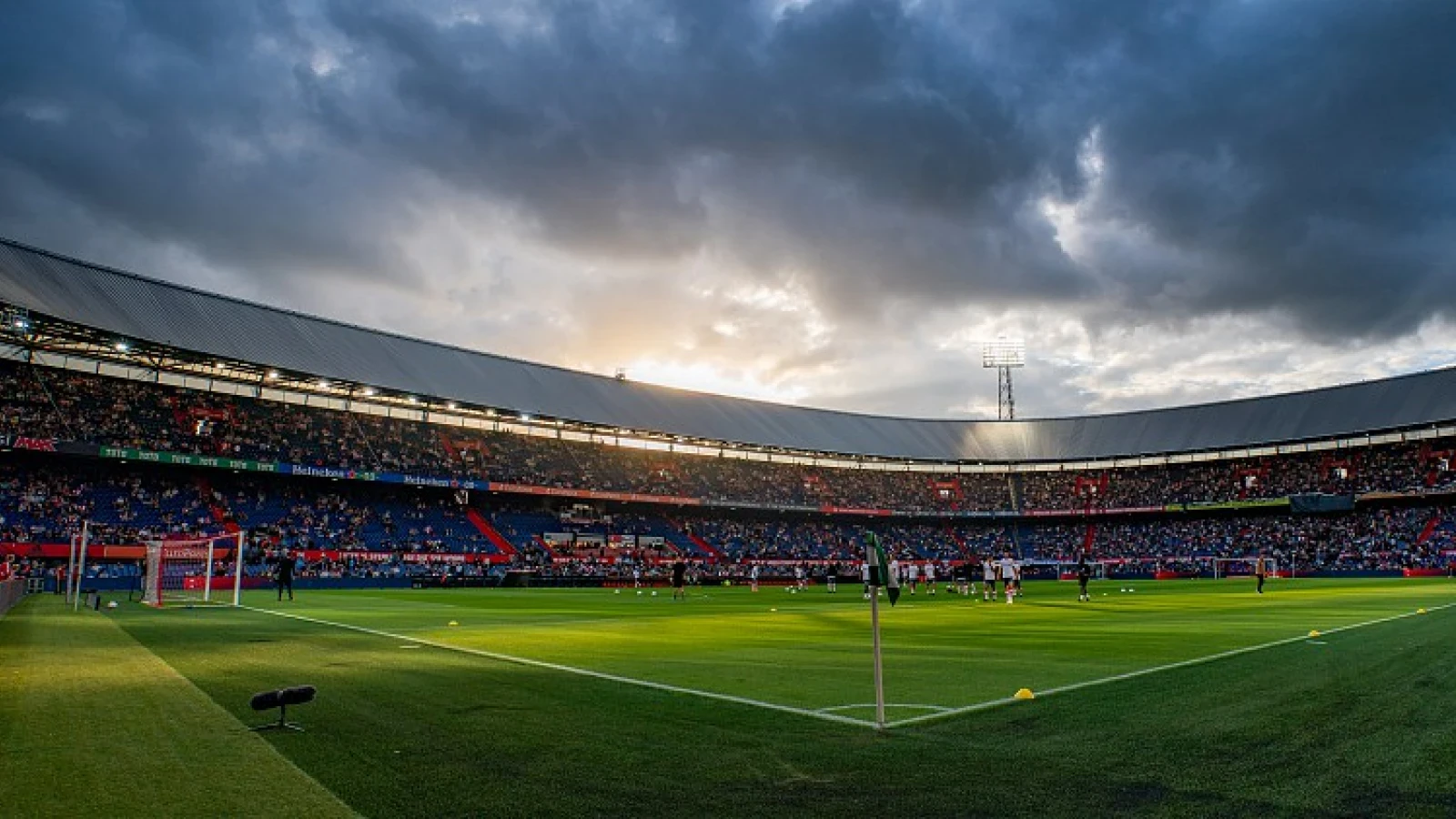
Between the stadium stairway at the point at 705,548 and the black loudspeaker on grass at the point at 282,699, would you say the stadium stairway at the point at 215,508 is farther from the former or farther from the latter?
the black loudspeaker on grass at the point at 282,699

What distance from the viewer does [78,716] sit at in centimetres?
909

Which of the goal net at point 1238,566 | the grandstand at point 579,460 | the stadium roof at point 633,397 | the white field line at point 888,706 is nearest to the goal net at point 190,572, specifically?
the grandstand at point 579,460

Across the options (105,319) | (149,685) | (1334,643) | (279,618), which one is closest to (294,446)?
(105,319)

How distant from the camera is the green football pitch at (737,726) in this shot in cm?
595

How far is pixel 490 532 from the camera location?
65.1m

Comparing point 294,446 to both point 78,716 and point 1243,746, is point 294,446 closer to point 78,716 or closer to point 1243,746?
point 78,716

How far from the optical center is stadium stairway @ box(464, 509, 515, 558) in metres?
63.6

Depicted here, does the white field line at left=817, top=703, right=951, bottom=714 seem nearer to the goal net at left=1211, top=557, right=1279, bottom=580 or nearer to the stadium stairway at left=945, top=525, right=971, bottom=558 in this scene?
the goal net at left=1211, top=557, right=1279, bottom=580

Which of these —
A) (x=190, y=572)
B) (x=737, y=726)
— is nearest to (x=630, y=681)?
(x=737, y=726)

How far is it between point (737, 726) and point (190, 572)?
41719mm

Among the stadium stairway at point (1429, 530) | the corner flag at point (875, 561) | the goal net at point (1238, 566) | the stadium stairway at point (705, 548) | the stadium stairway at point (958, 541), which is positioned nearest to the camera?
the corner flag at point (875, 561)

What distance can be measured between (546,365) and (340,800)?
7238cm

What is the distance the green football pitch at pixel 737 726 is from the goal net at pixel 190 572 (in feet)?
48.9

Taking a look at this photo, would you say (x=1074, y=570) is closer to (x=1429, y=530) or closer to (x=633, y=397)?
(x=1429, y=530)
